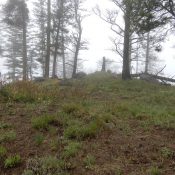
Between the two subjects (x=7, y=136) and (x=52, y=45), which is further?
(x=52, y=45)

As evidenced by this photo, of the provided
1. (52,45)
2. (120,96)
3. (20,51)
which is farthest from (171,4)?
(20,51)

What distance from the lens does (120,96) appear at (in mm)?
14969

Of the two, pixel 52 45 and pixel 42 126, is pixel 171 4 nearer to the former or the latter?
pixel 42 126

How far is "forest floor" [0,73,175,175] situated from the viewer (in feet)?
21.4

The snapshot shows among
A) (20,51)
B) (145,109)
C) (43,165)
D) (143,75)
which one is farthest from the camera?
(20,51)

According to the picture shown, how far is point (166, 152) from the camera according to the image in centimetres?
711

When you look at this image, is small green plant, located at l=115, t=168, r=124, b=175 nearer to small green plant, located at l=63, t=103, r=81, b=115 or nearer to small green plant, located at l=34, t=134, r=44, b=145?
small green plant, located at l=34, t=134, r=44, b=145

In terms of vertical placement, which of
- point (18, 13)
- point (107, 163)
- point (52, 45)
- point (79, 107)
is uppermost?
point (18, 13)

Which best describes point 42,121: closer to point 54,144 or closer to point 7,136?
point 7,136

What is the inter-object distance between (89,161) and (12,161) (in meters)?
1.63

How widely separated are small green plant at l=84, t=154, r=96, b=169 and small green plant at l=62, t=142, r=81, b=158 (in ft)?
1.16

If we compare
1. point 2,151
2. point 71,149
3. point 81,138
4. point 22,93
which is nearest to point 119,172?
point 71,149

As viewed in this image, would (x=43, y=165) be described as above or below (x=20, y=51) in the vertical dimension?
below

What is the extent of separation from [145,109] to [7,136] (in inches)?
207
